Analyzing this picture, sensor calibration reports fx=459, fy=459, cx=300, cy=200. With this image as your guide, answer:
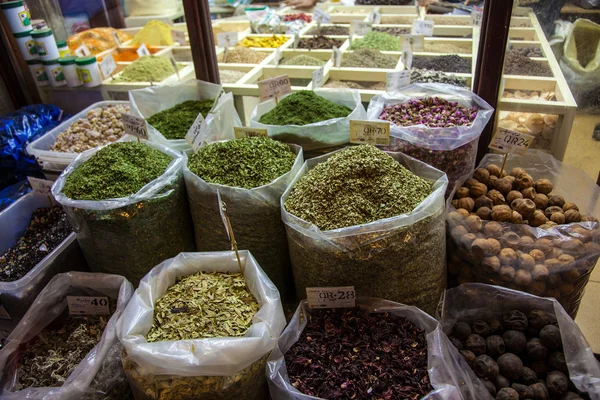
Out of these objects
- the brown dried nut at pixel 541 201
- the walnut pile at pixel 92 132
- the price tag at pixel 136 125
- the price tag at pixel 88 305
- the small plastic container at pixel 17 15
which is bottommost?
the price tag at pixel 88 305

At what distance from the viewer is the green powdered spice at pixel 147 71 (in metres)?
2.48

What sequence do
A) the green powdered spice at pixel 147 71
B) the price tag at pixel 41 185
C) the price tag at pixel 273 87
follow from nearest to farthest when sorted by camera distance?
the price tag at pixel 41 185 → the price tag at pixel 273 87 → the green powdered spice at pixel 147 71

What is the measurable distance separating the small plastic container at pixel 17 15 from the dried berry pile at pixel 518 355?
2.45 m

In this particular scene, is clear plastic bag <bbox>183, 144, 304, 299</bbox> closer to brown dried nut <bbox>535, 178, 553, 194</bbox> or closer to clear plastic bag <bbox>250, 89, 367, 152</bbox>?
clear plastic bag <bbox>250, 89, 367, 152</bbox>

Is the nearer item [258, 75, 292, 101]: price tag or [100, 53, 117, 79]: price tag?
[258, 75, 292, 101]: price tag

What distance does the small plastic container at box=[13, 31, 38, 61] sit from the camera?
7.63 feet

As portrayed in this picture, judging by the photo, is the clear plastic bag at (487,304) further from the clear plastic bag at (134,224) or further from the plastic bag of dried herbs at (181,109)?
the plastic bag of dried herbs at (181,109)

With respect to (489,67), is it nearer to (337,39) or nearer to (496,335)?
(496,335)

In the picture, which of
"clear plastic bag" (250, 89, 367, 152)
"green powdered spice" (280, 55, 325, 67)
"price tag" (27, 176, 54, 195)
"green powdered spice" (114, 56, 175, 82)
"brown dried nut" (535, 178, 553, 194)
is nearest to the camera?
"brown dried nut" (535, 178, 553, 194)

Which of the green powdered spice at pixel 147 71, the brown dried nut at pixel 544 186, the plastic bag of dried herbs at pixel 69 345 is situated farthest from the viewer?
the green powdered spice at pixel 147 71

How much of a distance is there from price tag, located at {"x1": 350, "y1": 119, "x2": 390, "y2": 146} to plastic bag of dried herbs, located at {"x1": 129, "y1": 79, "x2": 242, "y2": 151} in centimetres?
56

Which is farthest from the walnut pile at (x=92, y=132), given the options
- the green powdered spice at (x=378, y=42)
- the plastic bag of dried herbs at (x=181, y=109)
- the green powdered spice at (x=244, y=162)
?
the green powdered spice at (x=378, y=42)

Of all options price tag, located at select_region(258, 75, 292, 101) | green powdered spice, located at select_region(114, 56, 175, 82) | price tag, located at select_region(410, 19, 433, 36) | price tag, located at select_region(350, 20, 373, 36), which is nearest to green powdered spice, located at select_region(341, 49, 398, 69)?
price tag, located at select_region(410, 19, 433, 36)

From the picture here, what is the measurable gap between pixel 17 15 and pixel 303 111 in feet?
5.40
